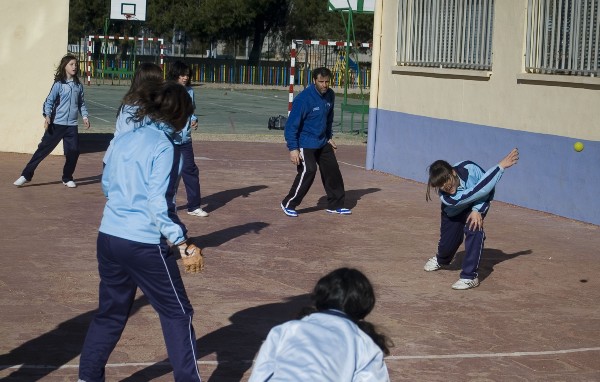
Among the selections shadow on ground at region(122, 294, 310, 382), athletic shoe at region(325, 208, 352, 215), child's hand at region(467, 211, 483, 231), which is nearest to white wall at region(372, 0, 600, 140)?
athletic shoe at region(325, 208, 352, 215)

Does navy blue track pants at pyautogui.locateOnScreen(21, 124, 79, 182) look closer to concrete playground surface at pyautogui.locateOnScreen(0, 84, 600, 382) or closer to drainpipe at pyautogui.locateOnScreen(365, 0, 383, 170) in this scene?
concrete playground surface at pyautogui.locateOnScreen(0, 84, 600, 382)

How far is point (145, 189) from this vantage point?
5.51 metres

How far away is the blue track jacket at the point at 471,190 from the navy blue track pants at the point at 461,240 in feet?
0.45

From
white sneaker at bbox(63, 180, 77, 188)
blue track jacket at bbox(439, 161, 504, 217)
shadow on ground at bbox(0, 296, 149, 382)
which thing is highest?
blue track jacket at bbox(439, 161, 504, 217)

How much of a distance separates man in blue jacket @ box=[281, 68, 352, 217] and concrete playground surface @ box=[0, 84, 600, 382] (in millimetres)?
391

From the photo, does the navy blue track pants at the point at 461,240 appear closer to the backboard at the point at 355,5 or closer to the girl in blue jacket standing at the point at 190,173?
the girl in blue jacket standing at the point at 190,173

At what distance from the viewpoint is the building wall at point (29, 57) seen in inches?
720

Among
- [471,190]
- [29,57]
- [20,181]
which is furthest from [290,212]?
[29,57]

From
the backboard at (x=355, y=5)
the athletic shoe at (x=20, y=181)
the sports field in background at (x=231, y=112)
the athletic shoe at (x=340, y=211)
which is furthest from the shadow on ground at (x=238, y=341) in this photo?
the backboard at (x=355, y=5)

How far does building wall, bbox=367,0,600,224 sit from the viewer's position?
13.3 m

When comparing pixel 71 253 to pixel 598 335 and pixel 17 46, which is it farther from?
pixel 17 46

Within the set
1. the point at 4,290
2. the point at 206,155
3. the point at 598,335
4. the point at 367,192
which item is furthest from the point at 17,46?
the point at 598,335

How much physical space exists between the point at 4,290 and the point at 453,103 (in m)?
9.25

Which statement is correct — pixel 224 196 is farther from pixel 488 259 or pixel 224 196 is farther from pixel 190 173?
pixel 488 259
